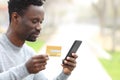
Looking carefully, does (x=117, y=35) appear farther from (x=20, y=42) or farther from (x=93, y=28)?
(x=20, y=42)

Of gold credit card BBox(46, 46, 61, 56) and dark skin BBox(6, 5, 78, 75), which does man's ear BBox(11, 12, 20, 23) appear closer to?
dark skin BBox(6, 5, 78, 75)

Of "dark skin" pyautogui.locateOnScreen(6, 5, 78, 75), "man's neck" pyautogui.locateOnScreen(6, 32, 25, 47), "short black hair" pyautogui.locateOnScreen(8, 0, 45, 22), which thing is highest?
"short black hair" pyautogui.locateOnScreen(8, 0, 45, 22)

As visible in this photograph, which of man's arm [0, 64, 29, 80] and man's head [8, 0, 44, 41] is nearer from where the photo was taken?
man's arm [0, 64, 29, 80]

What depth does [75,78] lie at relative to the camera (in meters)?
2.19

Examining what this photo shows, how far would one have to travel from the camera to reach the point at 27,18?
1.65m

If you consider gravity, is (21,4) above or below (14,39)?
above

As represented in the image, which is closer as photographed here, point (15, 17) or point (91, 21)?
point (15, 17)

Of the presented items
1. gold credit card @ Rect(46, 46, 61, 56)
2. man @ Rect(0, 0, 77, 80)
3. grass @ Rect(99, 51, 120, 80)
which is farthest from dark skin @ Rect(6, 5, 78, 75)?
grass @ Rect(99, 51, 120, 80)

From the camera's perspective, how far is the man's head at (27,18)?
1.64 metres

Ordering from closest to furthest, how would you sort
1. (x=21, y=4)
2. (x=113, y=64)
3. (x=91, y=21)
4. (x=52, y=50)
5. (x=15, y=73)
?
(x=15, y=73)
(x=21, y=4)
(x=52, y=50)
(x=113, y=64)
(x=91, y=21)

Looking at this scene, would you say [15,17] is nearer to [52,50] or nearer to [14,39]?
[14,39]

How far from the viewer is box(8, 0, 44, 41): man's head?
64.5 inches

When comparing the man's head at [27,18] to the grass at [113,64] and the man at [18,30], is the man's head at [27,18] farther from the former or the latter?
the grass at [113,64]

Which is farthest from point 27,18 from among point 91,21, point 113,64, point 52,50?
point 91,21
